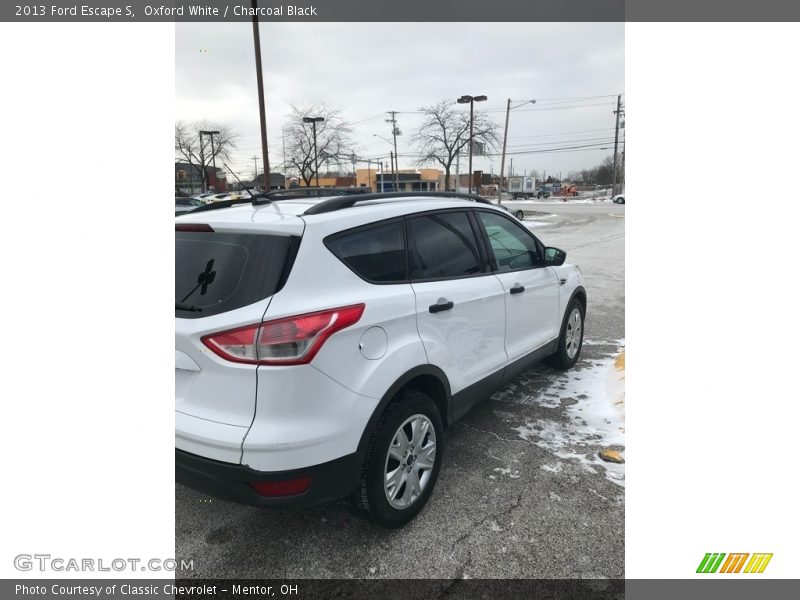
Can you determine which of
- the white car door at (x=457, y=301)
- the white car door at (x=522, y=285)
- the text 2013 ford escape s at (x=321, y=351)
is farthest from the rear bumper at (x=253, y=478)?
the white car door at (x=522, y=285)

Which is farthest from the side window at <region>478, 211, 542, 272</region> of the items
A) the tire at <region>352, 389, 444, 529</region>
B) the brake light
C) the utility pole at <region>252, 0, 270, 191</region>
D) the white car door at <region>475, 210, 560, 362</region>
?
the utility pole at <region>252, 0, 270, 191</region>

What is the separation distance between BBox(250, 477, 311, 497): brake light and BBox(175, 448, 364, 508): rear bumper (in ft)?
0.05

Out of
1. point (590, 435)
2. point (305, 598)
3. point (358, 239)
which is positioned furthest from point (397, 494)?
point (590, 435)

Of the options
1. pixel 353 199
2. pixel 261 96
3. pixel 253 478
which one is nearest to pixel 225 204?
pixel 353 199

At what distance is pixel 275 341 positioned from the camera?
2.07 m

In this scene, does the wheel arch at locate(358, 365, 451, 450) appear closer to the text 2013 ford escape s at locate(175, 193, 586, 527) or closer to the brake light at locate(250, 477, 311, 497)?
the text 2013 ford escape s at locate(175, 193, 586, 527)

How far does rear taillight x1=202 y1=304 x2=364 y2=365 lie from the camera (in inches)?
81.5

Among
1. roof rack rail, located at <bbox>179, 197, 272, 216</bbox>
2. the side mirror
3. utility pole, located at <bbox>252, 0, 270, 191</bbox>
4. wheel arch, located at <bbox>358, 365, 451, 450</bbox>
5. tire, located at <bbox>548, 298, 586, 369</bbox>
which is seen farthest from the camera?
utility pole, located at <bbox>252, 0, 270, 191</bbox>

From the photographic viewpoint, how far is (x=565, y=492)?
2.90 metres

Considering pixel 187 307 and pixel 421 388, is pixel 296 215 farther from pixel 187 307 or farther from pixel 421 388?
pixel 421 388

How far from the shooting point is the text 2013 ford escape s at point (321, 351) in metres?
2.08

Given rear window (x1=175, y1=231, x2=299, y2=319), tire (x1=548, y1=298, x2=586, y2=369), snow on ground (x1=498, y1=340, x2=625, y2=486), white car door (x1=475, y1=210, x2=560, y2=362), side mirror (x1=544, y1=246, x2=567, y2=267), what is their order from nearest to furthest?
1. rear window (x1=175, y1=231, x2=299, y2=319)
2. snow on ground (x1=498, y1=340, x2=625, y2=486)
3. white car door (x1=475, y1=210, x2=560, y2=362)
4. side mirror (x1=544, y1=246, x2=567, y2=267)
5. tire (x1=548, y1=298, x2=586, y2=369)

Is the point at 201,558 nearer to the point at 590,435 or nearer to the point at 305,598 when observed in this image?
the point at 305,598
